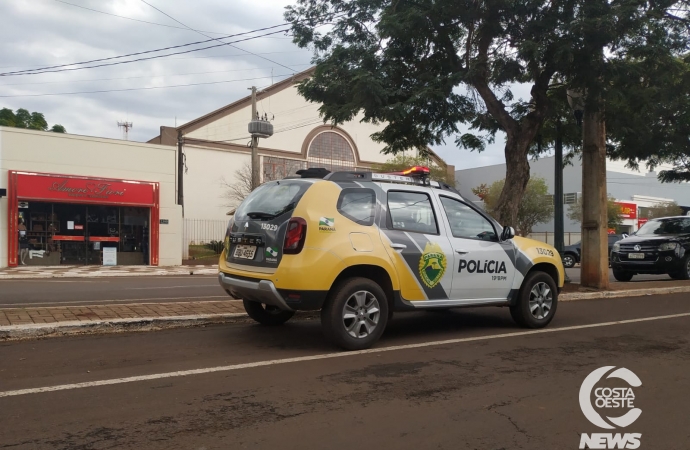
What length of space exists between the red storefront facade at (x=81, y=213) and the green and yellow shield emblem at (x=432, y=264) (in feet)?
67.8

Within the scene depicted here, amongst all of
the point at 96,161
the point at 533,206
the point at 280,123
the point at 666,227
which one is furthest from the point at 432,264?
the point at 533,206

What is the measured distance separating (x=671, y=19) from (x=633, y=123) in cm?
221

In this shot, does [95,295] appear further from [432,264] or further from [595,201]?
[595,201]

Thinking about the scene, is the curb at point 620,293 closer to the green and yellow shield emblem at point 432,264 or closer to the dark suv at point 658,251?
the dark suv at point 658,251

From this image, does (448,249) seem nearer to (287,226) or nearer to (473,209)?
(473,209)

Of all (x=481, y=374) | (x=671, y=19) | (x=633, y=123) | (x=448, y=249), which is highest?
(x=671, y=19)

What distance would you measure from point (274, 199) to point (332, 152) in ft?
132

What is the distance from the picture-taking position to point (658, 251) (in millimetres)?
15391

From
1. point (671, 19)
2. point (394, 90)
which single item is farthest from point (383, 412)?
point (671, 19)

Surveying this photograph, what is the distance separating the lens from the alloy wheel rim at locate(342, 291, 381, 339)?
6.02 m

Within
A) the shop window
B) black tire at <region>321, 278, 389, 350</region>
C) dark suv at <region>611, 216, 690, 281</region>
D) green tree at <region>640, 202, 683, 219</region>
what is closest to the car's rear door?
black tire at <region>321, 278, 389, 350</region>

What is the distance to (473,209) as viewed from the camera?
7324 mm

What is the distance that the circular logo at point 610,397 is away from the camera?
4.20 meters

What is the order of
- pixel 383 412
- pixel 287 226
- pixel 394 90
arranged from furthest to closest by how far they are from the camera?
1. pixel 394 90
2. pixel 287 226
3. pixel 383 412
